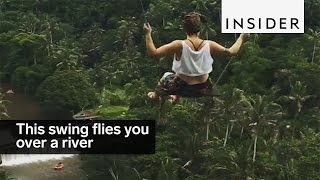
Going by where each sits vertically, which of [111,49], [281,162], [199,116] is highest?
[111,49]

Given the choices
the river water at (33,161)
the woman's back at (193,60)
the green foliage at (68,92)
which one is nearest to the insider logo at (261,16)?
the woman's back at (193,60)

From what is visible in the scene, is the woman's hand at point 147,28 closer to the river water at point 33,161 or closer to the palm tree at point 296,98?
the river water at point 33,161

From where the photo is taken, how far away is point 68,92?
15.9 feet

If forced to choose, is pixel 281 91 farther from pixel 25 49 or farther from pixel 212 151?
pixel 25 49

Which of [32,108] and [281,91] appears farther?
[281,91]

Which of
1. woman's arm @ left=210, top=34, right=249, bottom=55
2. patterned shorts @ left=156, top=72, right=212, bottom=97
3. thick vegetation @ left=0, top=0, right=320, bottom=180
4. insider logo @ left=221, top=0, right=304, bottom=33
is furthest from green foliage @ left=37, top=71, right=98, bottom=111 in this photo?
insider logo @ left=221, top=0, right=304, bottom=33

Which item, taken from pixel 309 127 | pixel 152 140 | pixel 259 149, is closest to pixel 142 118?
pixel 152 140

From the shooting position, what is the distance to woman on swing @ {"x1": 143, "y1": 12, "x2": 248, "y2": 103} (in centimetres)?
461

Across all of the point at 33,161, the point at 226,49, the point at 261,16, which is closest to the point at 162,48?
the point at 226,49

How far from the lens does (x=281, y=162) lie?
Answer: 4.94m

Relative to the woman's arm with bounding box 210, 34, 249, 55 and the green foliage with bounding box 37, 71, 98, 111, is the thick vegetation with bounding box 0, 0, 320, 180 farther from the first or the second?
the woman's arm with bounding box 210, 34, 249, 55

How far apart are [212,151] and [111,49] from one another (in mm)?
1039

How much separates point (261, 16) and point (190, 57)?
555 mm

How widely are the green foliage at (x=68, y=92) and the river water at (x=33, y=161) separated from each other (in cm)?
10
